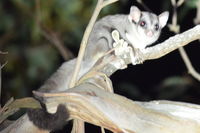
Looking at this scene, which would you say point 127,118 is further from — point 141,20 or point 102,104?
point 141,20

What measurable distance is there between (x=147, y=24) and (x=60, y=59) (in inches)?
109

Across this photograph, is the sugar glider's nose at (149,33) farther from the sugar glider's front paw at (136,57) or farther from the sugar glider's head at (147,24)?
the sugar glider's front paw at (136,57)

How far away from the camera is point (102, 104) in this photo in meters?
1.85

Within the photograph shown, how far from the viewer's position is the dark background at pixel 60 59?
5.55 m

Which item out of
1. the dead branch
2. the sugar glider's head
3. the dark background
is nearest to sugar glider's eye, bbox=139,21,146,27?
the sugar glider's head

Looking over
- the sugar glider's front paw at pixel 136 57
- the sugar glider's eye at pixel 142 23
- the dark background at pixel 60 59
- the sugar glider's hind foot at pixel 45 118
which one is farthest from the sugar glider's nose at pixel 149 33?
the dark background at pixel 60 59

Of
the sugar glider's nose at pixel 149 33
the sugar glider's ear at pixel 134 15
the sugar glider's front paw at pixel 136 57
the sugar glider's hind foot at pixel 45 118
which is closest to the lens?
the sugar glider's hind foot at pixel 45 118

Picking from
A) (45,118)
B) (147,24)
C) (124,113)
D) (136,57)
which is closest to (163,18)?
(147,24)

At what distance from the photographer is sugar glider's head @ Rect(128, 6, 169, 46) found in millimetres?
3609

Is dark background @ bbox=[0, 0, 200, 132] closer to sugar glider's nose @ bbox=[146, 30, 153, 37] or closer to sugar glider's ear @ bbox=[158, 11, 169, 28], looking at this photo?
sugar glider's ear @ bbox=[158, 11, 169, 28]

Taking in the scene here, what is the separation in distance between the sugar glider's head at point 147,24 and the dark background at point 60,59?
162 cm

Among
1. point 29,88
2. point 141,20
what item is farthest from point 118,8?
point 141,20

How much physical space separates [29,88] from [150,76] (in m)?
1.48

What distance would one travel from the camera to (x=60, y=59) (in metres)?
6.34
